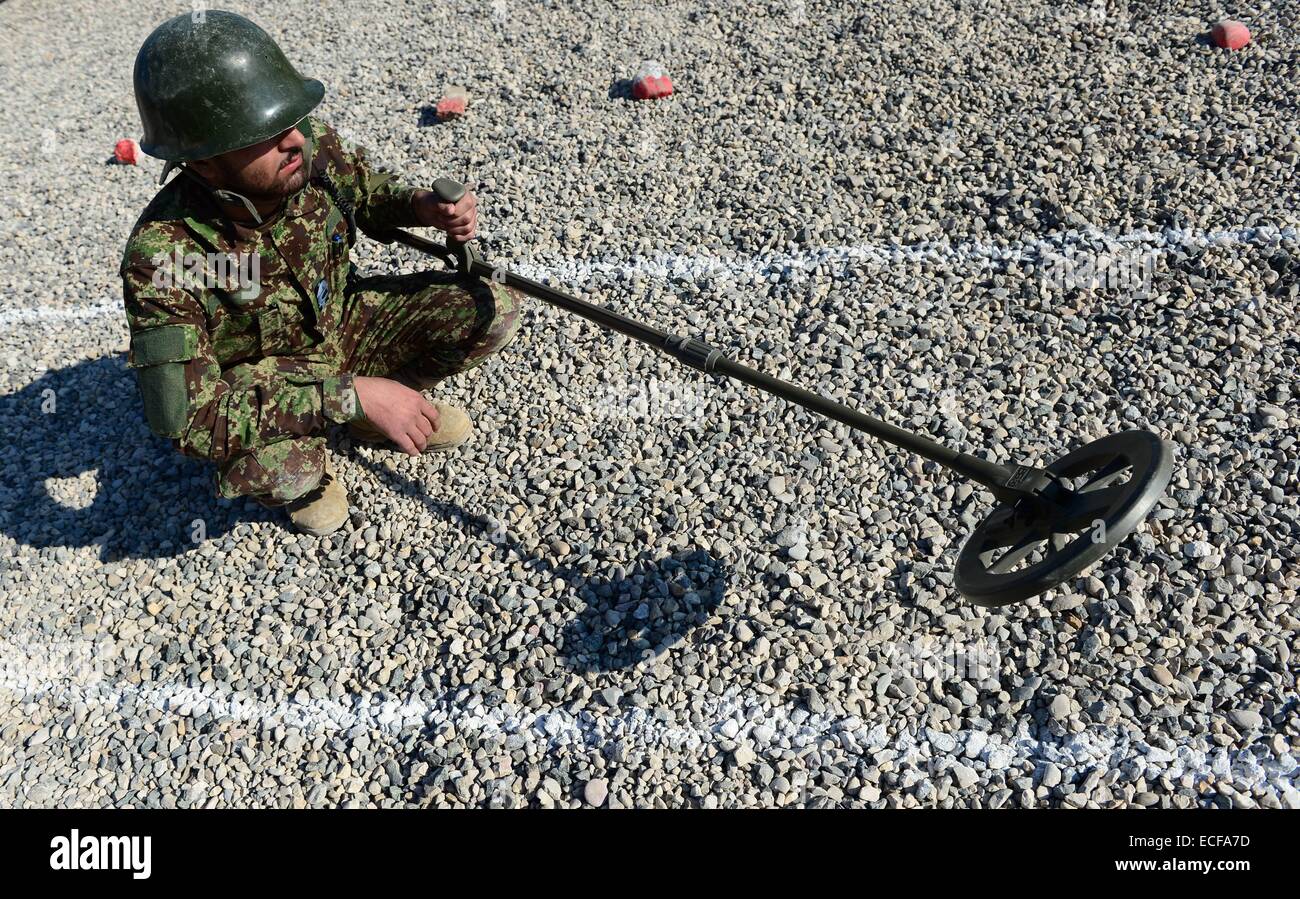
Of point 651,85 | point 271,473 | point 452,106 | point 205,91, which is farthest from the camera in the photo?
point 452,106

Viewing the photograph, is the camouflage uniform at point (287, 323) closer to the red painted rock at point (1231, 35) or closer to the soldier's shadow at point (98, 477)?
the soldier's shadow at point (98, 477)

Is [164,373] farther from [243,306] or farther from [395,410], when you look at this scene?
[395,410]

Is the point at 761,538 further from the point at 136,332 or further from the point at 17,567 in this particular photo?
the point at 17,567

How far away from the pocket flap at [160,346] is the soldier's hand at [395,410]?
0.54 m

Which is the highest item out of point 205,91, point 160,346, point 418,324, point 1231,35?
point 1231,35

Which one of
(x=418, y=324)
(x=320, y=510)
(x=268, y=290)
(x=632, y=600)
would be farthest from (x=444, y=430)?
(x=632, y=600)

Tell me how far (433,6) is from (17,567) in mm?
5149

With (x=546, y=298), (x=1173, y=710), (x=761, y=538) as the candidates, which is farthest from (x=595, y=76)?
(x=1173, y=710)

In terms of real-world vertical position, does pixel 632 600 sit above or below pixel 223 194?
below

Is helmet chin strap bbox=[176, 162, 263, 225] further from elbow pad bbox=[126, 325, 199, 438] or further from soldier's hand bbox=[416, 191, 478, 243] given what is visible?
soldier's hand bbox=[416, 191, 478, 243]

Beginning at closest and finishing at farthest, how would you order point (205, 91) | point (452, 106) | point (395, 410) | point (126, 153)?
point (205, 91) → point (395, 410) → point (452, 106) → point (126, 153)

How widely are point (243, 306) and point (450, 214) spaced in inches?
31.8

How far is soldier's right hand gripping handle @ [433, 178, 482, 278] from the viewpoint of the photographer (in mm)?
3214

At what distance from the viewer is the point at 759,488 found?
3592 mm
